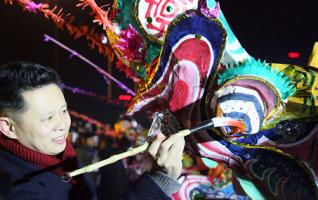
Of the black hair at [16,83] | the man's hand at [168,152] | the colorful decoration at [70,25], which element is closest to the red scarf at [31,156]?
the black hair at [16,83]

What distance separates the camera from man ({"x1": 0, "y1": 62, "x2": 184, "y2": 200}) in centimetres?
150

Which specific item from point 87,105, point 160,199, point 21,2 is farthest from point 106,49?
point 87,105

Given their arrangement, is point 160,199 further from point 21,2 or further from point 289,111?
point 21,2

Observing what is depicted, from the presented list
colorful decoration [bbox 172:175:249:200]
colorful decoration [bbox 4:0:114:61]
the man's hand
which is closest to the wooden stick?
the man's hand

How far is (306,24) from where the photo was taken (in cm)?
526

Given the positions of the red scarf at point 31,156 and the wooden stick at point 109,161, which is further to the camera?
the red scarf at point 31,156

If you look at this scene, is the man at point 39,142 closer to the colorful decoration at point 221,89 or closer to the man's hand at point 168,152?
the man's hand at point 168,152

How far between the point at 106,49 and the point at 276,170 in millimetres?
1110

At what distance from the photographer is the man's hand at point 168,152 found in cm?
148

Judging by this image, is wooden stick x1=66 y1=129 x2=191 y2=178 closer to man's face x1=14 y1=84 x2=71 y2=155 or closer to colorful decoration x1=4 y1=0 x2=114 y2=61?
man's face x1=14 y1=84 x2=71 y2=155

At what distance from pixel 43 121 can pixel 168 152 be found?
1.62 ft

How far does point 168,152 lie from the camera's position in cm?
148

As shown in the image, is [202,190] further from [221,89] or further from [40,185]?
[40,185]

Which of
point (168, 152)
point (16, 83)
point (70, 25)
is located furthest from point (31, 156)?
point (70, 25)
